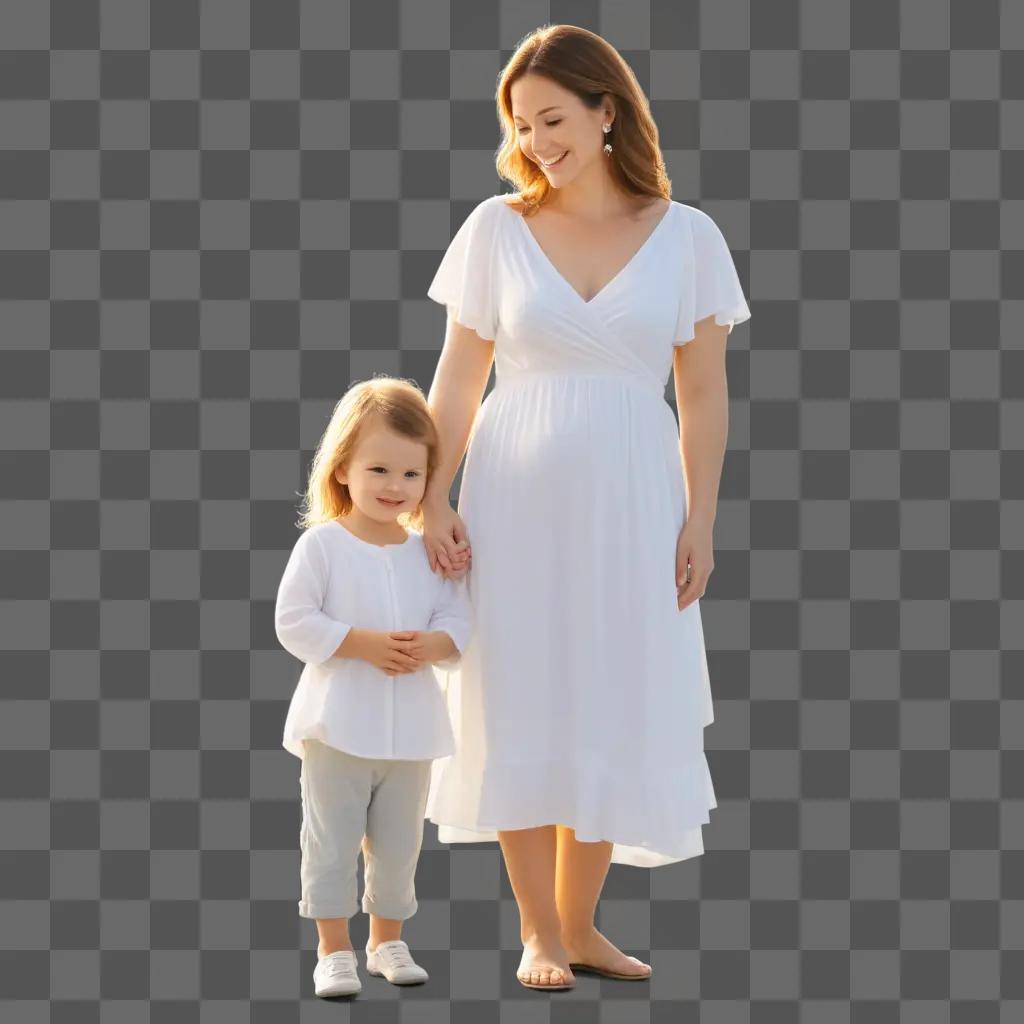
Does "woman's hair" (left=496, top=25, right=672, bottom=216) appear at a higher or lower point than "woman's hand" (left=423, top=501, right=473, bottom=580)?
higher

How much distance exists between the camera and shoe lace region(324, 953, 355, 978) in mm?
4543

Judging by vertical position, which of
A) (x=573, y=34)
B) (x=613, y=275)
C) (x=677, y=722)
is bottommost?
(x=677, y=722)

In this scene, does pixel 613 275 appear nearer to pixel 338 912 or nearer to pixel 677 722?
pixel 677 722

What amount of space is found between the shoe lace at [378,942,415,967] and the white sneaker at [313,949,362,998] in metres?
0.09

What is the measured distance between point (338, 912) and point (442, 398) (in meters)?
1.26

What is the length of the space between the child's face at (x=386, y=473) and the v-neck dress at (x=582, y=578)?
0.20 metres

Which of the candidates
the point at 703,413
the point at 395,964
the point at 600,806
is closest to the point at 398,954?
the point at 395,964

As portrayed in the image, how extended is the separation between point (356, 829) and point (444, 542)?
2.34 feet

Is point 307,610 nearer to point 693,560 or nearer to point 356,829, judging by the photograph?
point 356,829

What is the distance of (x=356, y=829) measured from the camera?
4.62 metres

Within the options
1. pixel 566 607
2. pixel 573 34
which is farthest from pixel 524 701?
pixel 573 34

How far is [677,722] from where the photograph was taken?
4648 mm

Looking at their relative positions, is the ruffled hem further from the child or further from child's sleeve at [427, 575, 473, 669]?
child's sleeve at [427, 575, 473, 669]

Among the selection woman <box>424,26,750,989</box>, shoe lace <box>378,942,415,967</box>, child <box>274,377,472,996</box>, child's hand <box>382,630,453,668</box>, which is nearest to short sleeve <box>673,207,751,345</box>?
woman <box>424,26,750,989</box>
